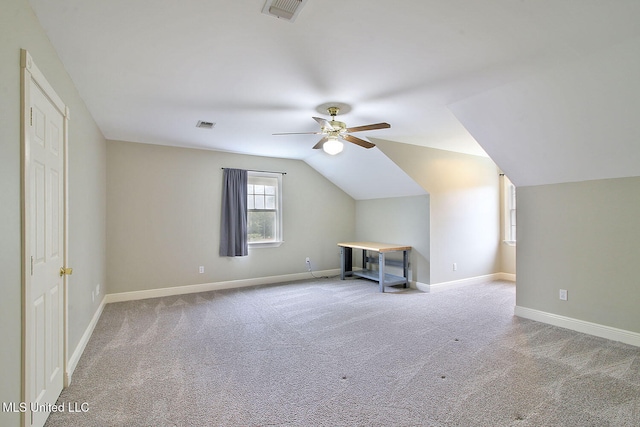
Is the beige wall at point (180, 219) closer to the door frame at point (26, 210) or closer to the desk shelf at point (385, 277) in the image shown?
the desk shelf at point (385, 277)

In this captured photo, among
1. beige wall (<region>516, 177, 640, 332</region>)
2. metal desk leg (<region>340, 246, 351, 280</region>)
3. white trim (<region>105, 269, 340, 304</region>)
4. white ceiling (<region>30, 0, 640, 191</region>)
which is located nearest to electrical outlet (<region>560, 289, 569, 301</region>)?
beige wall (<region>516, 177, 640, 332</region>)

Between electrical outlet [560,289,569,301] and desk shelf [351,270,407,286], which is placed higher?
electrical outlet [560,289,569,301]

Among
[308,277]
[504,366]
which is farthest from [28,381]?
[308,277]

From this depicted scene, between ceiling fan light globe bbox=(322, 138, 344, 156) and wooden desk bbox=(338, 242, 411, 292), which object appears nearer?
ceiling fan light globe bbox=(322, 138, 344, 156)

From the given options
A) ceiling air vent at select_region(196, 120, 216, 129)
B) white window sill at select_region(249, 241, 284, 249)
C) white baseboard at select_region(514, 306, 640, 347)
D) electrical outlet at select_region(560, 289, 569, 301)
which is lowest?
white baseboard at select_region(514, 306, 640, 347)

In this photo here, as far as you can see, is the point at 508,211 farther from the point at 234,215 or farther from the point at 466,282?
the point at 234,215

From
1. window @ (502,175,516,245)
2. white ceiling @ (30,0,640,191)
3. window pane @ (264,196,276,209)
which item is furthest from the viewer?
window @ (502,175,516,245)

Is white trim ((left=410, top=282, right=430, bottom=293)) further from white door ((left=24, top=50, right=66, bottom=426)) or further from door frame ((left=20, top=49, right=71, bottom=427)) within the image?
door frame ((left=20, top=49, right=71, bottom=427))

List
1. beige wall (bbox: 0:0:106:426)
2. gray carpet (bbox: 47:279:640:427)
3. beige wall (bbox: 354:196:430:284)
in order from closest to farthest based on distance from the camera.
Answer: beige wall (bbox: 0:0:106:426), gray carpet (bbox: 47:279:640:427), beige wall (bbox: 354:196:430:284)

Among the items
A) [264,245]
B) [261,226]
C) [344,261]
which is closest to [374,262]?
[344,261]

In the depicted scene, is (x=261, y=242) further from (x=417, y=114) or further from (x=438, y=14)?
(x=438, y=14)

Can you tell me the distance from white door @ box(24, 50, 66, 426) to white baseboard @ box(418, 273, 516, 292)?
15.6 feet

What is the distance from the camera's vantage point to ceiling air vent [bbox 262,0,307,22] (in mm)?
1793

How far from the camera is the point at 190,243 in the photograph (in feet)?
17.3
